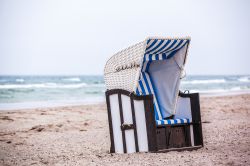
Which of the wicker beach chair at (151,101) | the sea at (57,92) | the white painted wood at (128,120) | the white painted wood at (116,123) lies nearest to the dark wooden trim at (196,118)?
the wicker beach chair at (151,101)

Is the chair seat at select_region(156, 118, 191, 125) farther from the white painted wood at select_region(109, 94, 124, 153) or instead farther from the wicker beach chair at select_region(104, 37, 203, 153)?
the white painted wood at select_region(109, 94, 124, 153)

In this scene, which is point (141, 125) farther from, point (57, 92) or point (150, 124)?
point (57, 92)

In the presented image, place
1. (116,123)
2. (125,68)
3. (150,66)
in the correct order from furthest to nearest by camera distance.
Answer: (150,66), (125,68), (116,123)

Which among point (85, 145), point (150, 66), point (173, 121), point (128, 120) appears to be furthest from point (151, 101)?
point (85, 145)

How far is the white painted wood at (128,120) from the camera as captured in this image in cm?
472

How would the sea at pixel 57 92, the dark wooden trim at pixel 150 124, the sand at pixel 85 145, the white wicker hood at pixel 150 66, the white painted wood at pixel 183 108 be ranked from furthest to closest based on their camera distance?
1. the sea at pixel 57 92
2. the white painted wood at pixel 183 108
3. the white wicker hood at pixel 150 66
4. the dark wooden trim at pixel 150 124
5. the sand at pixel 85 145

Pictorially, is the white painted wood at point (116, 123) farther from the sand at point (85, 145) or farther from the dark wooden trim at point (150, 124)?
the dark wooden trim at point (150, 124)

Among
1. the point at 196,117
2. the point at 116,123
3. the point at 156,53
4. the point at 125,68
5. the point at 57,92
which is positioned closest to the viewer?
the point at 116,123

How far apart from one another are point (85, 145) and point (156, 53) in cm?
231

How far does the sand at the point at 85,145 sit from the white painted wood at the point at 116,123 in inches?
7.5

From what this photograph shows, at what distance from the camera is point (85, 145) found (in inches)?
238

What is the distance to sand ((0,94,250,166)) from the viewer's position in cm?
436

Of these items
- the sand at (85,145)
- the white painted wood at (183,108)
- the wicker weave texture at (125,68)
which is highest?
the wicker weave texture at (125,68)

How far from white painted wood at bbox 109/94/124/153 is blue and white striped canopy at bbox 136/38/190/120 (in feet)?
2.82
